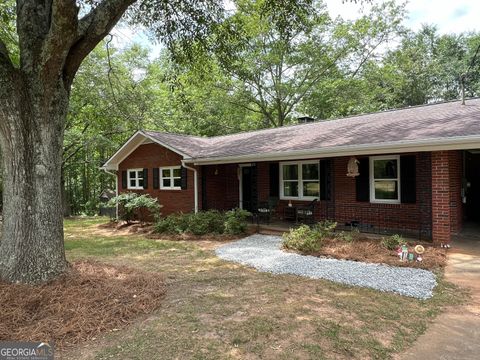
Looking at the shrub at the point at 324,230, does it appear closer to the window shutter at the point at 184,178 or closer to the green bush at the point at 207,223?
the green bush at the point at 207,223

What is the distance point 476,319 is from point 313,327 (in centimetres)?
213

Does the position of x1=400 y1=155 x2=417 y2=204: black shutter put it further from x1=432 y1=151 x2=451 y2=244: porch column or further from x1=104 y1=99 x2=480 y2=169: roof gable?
x1=432 y1=151 x2=451 y2=244: porch column

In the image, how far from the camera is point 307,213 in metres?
10.3

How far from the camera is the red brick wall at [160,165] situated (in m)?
13.0

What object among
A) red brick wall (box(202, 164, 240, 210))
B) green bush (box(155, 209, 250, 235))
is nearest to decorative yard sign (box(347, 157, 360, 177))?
green bush (box(155, 209, 250, 235))

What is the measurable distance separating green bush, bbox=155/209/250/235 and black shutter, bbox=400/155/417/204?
15.7 feet

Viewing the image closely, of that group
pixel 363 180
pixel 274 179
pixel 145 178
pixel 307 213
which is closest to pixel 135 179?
pixel 145 178

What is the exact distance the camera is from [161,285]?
17.6ft

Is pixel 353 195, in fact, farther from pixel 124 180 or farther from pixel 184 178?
pixel 124 180

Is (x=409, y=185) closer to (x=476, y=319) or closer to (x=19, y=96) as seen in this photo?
(x=476, y=319)

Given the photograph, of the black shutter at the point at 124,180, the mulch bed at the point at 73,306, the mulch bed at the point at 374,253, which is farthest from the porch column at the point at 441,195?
the black shutter at the point at 124,180

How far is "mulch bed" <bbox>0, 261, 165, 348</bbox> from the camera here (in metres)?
3.58

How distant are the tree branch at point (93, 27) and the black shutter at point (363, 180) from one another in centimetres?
787

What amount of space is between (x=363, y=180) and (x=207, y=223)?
5.23m
